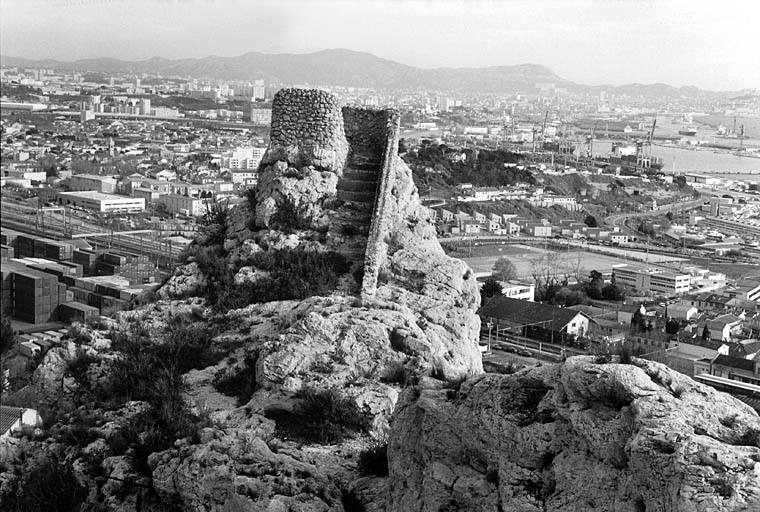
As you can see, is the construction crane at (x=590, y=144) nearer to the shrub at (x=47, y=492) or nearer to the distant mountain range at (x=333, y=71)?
the distant mountain range at (x=333, y=71)

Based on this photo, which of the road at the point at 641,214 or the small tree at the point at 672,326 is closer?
the small tree at the point at 672,326

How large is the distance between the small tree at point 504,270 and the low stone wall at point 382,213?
16888 millimetres

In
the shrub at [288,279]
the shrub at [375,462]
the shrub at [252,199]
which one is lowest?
the shrub at [375,462]

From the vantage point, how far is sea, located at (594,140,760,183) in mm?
22875

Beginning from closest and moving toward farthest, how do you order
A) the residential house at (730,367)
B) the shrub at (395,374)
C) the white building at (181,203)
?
1. the shrub at (395,374)
2. the residential house at (730,367)
3. the white building at (181,203)

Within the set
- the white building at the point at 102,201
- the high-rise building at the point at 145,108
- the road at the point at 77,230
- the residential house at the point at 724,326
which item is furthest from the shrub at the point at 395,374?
the high-rise building at the point at 145,108

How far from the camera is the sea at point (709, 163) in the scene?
2288cm

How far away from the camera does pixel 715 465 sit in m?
2.38

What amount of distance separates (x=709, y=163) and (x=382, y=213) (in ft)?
81.5

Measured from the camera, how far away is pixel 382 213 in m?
6.48

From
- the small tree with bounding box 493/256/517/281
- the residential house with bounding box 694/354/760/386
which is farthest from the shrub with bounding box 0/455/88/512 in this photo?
the small tree with bounding box 493/256/517/281

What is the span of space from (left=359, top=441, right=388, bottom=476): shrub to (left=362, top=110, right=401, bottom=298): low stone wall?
1.77 metres

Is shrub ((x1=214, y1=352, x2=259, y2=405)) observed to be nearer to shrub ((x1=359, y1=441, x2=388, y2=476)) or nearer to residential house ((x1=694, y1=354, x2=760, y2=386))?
shrub ((x1=359, y1=441, x2=388, y2=476))

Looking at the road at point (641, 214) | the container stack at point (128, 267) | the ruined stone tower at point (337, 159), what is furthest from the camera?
the road at point (641, 214)
